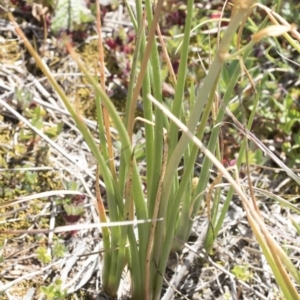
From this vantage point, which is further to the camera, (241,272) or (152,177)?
(241,272)

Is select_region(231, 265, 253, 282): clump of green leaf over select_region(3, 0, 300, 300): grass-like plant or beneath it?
beneath

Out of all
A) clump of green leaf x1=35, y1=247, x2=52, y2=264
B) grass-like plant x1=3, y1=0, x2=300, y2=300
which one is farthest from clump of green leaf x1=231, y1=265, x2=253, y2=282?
clump of green leaf x1=35, y1=247, x2=52, y2=264

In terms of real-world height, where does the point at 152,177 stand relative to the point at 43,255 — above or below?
above

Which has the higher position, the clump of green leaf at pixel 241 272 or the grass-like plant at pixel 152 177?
the grass-like plant at pixel 152 177

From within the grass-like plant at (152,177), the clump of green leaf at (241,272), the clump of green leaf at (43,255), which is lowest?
the clump of green leaf at (241,272)

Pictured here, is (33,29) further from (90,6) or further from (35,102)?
(35,102)

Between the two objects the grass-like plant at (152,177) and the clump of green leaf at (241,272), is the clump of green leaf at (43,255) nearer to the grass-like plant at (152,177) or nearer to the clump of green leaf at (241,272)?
the grass-like plant at (152,177)

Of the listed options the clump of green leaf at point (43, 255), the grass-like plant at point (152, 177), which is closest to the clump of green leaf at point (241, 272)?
the grass-like plant at point (152, 177)

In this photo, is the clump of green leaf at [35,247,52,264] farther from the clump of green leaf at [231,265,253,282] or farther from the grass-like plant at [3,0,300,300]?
the clump of green leaf at [231,265,253,282]

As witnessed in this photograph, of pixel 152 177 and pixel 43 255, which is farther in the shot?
pixel 43 255

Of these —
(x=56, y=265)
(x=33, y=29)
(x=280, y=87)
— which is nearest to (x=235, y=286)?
(x=56, y=265)

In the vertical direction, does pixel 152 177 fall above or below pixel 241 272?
above
